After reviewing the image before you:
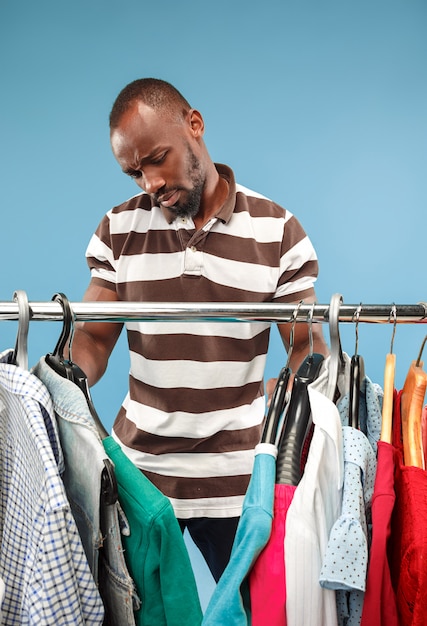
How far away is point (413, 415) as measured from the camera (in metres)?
0.98

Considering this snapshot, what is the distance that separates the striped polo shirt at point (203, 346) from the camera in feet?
5.30

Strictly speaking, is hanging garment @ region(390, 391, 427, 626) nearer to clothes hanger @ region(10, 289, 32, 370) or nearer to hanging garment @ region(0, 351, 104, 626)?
hanging garment @ region(0, 351, 104, 626)

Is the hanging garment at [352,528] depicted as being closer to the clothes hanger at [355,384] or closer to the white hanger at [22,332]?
the clothes hanger at [355,384]

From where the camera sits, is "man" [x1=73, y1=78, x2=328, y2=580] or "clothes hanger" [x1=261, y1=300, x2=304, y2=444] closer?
"clothes hanger" [x1=261, y1=300, x2=304, y2=444]

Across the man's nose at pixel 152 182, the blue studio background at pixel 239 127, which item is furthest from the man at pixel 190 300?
the blue studio background at pixel 239 127

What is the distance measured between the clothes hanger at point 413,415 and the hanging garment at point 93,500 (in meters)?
0.35

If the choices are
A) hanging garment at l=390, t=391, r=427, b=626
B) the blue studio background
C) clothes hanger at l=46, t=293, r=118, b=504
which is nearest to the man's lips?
clothes hanger at l=46, t=293, r=118, b=504

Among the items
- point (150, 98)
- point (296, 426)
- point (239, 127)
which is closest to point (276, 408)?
point (296, 426)

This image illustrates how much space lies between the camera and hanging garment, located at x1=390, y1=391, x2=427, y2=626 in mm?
792

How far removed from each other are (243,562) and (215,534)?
0.86 metres

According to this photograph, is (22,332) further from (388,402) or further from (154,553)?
(388,402)

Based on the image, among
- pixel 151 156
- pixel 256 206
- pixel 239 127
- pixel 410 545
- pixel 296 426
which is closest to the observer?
pixel 410 545

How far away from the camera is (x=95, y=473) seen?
0.86 metres

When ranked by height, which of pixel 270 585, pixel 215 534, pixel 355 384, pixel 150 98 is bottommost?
pixel 270 585
